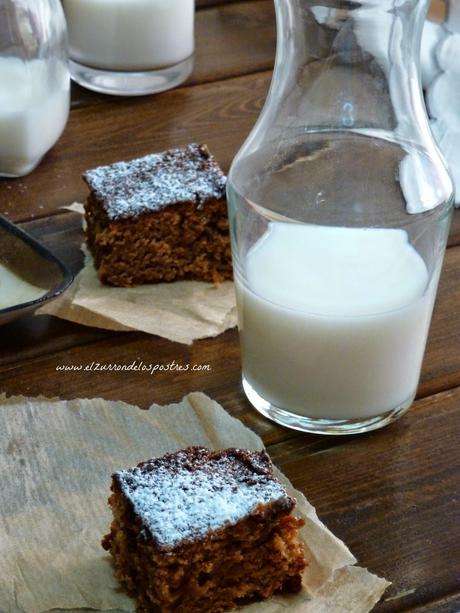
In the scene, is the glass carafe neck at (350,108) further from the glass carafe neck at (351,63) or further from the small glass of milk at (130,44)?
the small glass of milk at (130,44)

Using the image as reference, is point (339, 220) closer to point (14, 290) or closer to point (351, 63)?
point (351, 63)

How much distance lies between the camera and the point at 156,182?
4.21 ft

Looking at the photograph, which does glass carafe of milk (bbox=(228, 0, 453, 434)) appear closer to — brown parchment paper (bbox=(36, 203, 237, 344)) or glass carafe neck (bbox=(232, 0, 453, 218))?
glass carafe neck (bbox=(232, 0, 453, 218))

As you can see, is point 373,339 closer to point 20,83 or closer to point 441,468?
point 441,468

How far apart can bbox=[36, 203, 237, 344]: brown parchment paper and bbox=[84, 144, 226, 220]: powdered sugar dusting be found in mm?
89

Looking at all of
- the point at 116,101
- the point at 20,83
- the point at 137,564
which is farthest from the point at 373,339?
the point at 116,101

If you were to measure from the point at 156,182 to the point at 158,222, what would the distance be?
53 millimetres

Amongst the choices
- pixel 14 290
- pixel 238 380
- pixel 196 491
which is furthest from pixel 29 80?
pixel 196 491

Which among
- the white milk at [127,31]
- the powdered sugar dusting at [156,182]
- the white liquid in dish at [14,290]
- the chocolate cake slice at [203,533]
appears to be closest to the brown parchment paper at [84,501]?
the chocolate cake slice at [203,533]

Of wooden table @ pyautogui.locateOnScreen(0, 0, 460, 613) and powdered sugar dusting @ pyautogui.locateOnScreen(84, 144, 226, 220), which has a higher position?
powdered sugar dusting @ pyautogui.locateOnScreen(84, 144, 226, 220)

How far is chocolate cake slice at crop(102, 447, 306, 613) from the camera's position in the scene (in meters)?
0.84

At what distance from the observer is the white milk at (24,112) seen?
142 centimetres

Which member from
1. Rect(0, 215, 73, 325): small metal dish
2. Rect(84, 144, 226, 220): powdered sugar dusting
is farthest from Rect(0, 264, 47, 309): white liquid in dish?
Rect(84, 144, 226, 220): powdered sugar dusting

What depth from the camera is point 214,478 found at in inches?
35.2
